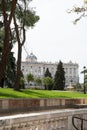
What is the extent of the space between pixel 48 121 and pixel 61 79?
265 feet

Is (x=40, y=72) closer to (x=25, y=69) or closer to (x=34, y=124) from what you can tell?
(x=25, y=69)

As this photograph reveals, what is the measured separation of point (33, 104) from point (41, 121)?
1086 cm

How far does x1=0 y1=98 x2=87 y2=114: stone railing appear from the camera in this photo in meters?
17.0

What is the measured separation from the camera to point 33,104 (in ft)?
62.3

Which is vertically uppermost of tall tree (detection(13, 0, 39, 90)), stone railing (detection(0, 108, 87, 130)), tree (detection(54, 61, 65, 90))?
tall tree (detection(13, 0, 39, 90))

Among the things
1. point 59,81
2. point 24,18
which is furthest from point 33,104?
point 59,81

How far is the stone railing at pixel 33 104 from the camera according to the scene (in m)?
17.0

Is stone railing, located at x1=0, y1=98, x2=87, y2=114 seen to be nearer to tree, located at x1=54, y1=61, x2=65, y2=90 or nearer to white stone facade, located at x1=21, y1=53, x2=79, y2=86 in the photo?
tree, located at x1=54, y1=61, x2=65, y2=90

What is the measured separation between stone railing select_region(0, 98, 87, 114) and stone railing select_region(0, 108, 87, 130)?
292 inches

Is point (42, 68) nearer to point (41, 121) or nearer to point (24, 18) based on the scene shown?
point (24, 18)

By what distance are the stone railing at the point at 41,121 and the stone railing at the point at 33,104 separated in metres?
7.41

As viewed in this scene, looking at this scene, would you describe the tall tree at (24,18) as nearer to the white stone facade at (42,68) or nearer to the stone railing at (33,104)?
the stone railing at (33,104)

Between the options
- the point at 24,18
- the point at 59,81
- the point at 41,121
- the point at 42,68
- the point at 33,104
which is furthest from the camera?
the point at 42,68

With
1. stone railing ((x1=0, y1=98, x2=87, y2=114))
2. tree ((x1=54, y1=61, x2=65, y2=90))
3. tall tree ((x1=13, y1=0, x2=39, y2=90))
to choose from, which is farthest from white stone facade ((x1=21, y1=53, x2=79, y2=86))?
stone railing ((x1=0, y1=98, x2=87, y2=114))
